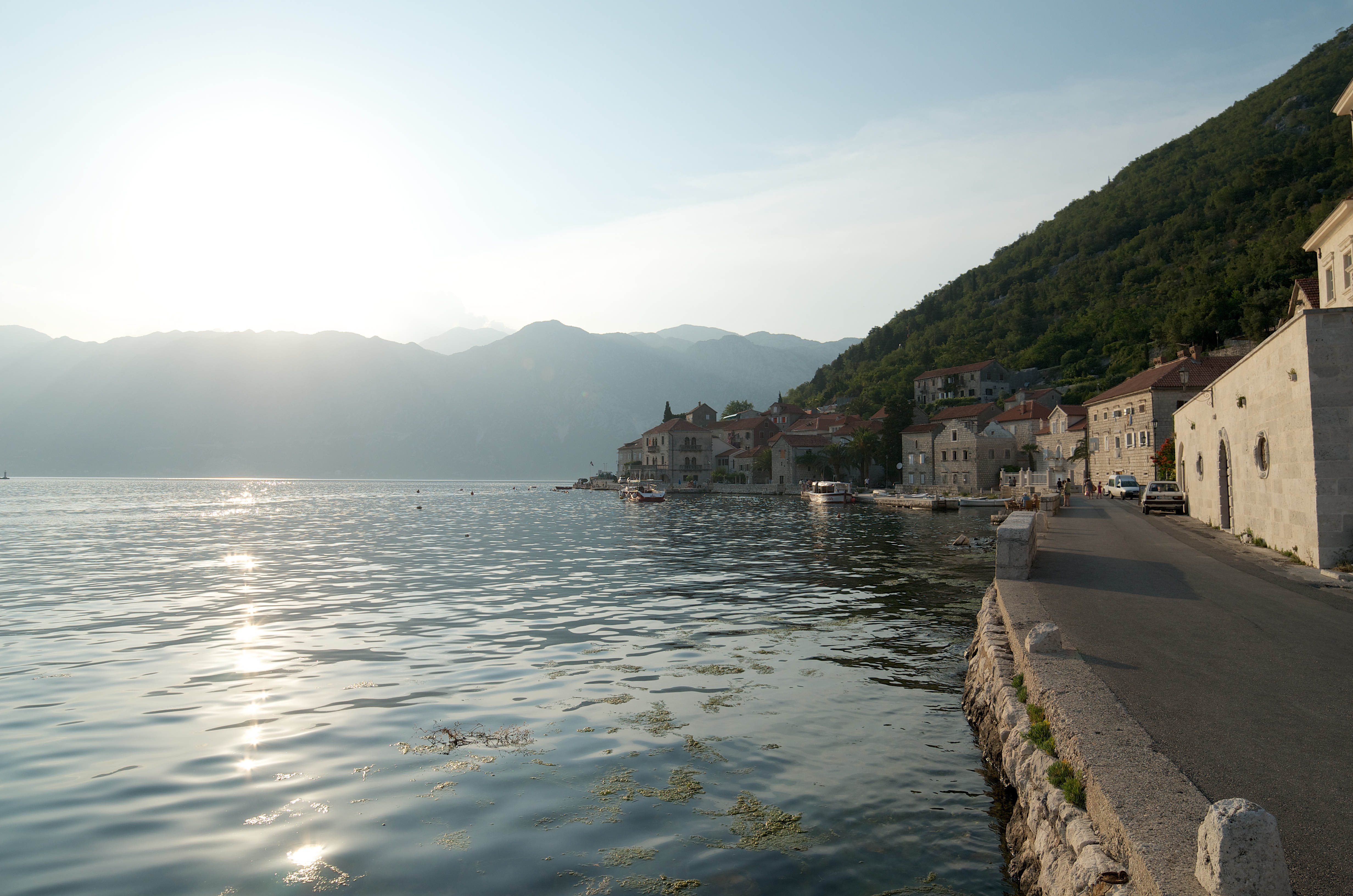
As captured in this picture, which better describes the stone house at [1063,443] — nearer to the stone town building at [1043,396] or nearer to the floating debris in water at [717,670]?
the stone town building at [1043,396]

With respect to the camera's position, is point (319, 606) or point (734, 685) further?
point (319, 606)

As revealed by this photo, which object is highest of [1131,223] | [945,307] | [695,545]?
[1131,223]

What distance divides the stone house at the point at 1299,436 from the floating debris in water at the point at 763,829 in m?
16.1

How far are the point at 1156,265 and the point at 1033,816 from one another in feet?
541

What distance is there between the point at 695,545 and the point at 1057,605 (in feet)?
98.8

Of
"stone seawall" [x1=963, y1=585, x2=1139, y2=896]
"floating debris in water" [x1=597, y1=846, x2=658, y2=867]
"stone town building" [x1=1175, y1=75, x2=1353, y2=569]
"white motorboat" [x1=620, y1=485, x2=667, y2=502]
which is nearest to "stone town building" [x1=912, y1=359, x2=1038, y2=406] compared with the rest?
"white motorboat" [x1=620, y1=485, x2=667, y2=502]

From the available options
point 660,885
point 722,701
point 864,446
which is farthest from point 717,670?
point 864,446

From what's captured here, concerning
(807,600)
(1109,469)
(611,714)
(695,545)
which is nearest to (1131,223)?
(1109,469)

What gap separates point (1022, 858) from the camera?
7133 millimetres

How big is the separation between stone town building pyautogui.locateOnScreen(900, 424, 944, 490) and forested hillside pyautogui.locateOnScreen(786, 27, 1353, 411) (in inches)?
334

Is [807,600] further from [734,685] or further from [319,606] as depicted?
[319,606]

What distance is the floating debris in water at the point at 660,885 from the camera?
6.86 metres

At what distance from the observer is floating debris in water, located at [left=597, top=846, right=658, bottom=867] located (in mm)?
7367

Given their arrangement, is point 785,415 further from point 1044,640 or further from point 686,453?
point 1044,640
